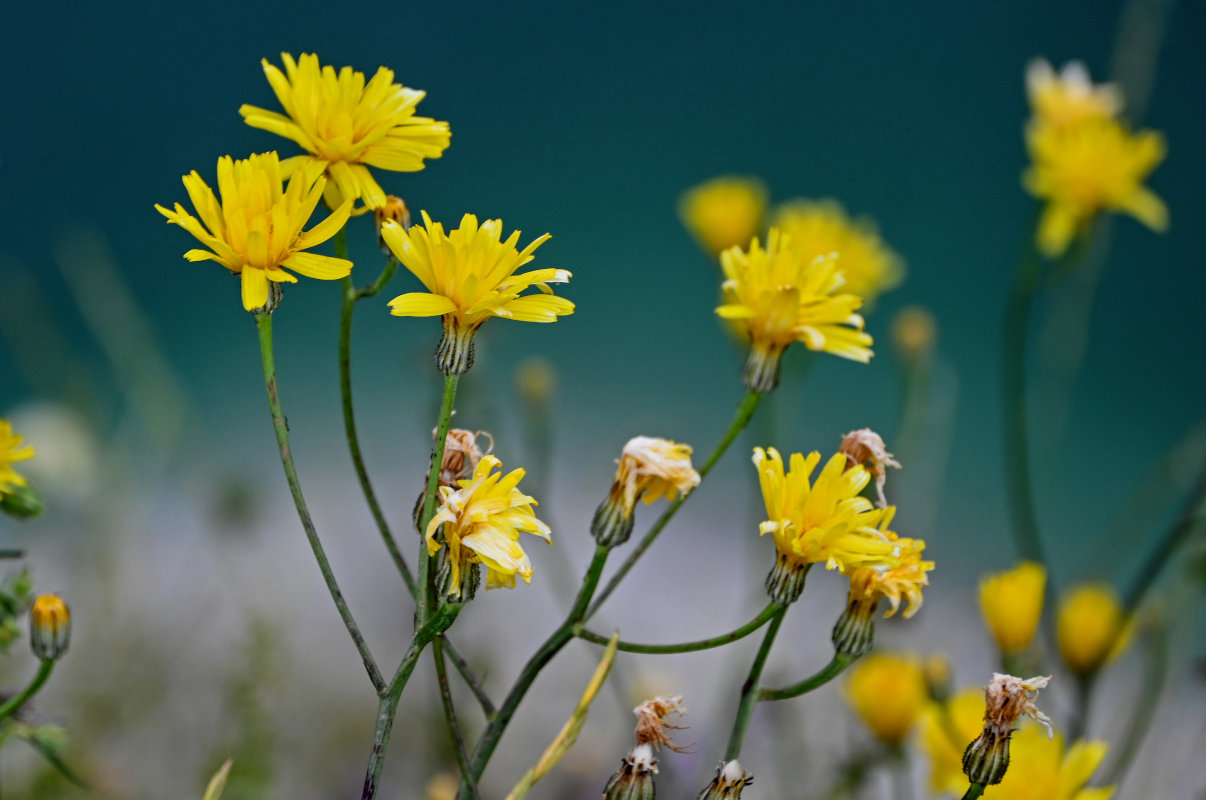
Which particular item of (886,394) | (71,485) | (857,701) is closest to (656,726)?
(857,701)

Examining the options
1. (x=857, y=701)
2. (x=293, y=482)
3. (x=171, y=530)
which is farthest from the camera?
(x=171, y=530)

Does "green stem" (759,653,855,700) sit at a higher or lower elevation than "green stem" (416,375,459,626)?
lower

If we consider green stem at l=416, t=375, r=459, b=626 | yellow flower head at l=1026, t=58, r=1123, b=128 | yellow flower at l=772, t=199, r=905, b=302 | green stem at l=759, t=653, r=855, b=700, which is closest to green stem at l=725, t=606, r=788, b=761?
green stem at l=759, t=653, r=855, b=700

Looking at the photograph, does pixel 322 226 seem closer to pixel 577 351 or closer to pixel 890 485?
pixel 890 485

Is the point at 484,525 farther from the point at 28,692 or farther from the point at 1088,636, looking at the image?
the point at 1088,636

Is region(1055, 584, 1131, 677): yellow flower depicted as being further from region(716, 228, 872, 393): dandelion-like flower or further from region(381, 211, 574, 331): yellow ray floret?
region(381, 211, 574, 331): yellow ray floret

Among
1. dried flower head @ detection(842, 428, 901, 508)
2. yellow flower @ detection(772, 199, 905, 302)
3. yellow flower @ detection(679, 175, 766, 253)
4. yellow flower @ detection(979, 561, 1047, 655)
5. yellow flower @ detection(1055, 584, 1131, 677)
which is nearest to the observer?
dried flower head @ detection(842, 428, 901, 508)
